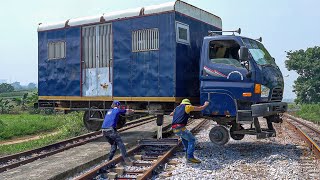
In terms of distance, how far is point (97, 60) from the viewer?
12.2 metres

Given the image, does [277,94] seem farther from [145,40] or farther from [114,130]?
[114,130]

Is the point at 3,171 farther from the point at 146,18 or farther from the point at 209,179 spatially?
the point at 146,18

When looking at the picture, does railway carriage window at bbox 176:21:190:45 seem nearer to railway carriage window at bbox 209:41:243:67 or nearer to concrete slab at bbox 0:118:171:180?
railway carriage window at bbox 209:41:243:67

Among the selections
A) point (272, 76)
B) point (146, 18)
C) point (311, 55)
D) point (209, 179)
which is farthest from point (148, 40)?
point (311, 55)

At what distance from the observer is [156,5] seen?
1052 cm

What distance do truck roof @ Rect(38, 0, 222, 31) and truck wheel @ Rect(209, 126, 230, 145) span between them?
3664 mm

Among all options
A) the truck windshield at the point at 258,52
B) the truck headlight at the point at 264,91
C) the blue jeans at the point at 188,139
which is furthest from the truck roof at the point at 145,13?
the blue jeans at the point at 188,139

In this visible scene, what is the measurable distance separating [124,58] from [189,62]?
2215 mm

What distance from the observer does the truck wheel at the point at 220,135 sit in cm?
955

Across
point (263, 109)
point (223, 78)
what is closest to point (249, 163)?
point (263, 109)

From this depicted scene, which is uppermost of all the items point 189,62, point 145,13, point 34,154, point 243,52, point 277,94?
point 145,13

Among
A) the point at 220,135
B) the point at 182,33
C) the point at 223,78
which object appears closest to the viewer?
the point at 223,78

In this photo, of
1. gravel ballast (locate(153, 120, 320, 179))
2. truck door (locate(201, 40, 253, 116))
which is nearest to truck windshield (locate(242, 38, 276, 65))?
truck door (locate(201, 40, 253, 116))

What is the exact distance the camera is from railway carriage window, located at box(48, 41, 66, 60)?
12.9m
